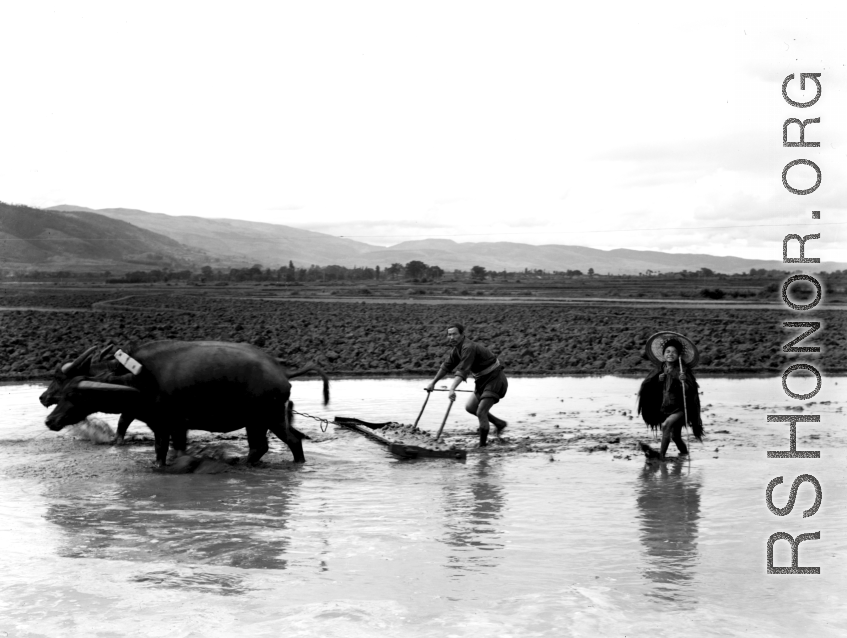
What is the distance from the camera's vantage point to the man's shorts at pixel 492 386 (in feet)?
39.0

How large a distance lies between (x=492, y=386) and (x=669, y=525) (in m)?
4.28

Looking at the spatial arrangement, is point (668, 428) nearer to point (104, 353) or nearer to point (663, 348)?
point (663, 348)

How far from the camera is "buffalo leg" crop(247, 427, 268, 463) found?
10.5m

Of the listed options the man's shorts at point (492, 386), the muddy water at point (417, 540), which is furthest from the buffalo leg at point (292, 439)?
the man's shorts at point (492, 386)

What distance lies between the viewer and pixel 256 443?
34.6 ft

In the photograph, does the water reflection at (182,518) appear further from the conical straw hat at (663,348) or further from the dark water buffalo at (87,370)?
the conical straw hat at (663,348)

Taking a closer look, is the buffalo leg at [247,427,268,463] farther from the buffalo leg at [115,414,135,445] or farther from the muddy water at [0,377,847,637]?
the buffalo leg at [115,414,135,445]

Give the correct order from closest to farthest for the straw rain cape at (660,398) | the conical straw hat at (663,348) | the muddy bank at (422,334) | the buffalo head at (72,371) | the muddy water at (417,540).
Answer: the muddy water at (417,540) → the straw rain cape at (660,398) → the conical straw hat at (663,348) → the buffalo head at (72,371) → the muddy bank at (422,334)

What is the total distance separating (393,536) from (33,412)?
8.67 m

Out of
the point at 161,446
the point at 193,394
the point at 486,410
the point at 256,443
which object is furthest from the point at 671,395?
the point at 161,446

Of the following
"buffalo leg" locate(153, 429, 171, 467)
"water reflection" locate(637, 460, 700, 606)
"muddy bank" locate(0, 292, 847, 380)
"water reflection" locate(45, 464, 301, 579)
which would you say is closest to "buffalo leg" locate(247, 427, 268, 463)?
"water reflection" locate(45, 464, 301, 579)

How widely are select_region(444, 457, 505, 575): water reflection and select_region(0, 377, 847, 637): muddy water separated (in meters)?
0.03

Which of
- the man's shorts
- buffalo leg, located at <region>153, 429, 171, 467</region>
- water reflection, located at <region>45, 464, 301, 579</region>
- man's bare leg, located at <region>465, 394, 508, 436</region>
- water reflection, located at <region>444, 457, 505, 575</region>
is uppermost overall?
the man's shorts

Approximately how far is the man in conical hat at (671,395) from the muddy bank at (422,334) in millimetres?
8973
